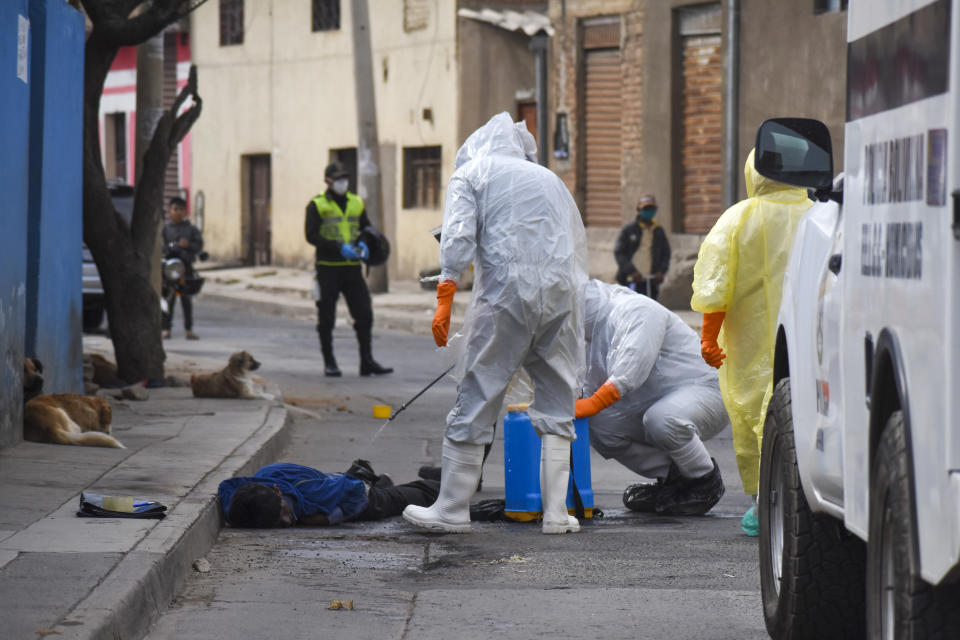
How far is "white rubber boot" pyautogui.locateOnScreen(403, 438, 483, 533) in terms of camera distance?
751 centimetres

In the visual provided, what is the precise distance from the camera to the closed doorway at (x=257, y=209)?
35.4 metres

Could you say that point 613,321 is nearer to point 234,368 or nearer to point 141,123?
point 234,368

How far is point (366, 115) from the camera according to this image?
26.0m

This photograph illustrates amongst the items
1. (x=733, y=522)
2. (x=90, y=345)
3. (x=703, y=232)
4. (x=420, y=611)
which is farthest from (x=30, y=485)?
(x=703, y=232)

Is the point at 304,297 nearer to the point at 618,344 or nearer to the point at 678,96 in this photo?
the point at 678,96

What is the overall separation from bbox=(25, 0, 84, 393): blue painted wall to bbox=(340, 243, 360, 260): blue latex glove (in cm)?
378

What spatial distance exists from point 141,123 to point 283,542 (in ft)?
27.2

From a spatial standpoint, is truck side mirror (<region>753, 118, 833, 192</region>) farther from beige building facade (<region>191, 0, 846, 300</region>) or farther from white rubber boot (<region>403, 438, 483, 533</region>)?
beige building facade (<region>191, 0, 846, 300</region>)

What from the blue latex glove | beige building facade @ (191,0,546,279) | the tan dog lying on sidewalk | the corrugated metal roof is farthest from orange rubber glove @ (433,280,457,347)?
the corrugated metal roof

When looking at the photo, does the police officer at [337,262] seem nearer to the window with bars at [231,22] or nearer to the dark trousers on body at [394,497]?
the dark trousers on body at [394,497]

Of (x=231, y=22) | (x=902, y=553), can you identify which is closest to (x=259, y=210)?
(x=231, y=22)

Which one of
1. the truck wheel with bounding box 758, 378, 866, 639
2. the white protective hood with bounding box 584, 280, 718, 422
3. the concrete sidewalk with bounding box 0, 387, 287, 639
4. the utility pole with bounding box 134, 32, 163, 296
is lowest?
the concrete sidewalk with bounding box 0, 387, 287, 639

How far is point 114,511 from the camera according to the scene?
6777mm

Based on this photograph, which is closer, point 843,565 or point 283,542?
point 843,565
